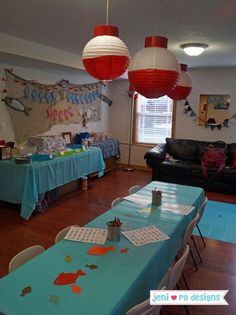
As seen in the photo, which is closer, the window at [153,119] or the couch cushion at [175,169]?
the couch cushion at [175,169]

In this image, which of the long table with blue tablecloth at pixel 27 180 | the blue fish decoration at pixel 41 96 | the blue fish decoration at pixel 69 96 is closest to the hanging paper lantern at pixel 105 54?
the long table with blue tablecloth at pixel 27 180

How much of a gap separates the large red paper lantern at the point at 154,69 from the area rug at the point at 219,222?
2.53 meters

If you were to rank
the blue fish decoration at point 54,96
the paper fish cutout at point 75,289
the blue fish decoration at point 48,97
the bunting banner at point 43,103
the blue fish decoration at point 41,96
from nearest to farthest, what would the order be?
the paper fish cutout at point 75,289 → the bunting banner at point 43,103 → the blue fish decoration at point 41,96 → the blue fish decoration at point 48,97 → the blue fish decoration at point 54,96

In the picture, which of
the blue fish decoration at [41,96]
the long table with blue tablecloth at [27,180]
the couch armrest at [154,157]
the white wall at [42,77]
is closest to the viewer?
the long table with blue tablecloth at [27,180]

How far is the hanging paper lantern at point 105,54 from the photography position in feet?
5.38

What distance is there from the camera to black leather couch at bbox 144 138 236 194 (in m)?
5.29

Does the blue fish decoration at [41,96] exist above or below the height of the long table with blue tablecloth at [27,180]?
above

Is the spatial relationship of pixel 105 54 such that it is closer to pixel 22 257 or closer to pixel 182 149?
pixel 22 257

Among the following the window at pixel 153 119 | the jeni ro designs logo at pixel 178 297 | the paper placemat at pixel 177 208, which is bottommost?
the jeni ro designs logo at pixel 178 297

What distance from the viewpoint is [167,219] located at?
7.45 ft

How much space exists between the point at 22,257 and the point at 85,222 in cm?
216

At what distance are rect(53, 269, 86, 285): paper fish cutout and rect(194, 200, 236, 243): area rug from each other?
2.50m

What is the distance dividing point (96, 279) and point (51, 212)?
114 inches

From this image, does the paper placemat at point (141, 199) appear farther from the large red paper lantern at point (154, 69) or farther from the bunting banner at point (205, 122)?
the bunting banner at point (205, 122)
